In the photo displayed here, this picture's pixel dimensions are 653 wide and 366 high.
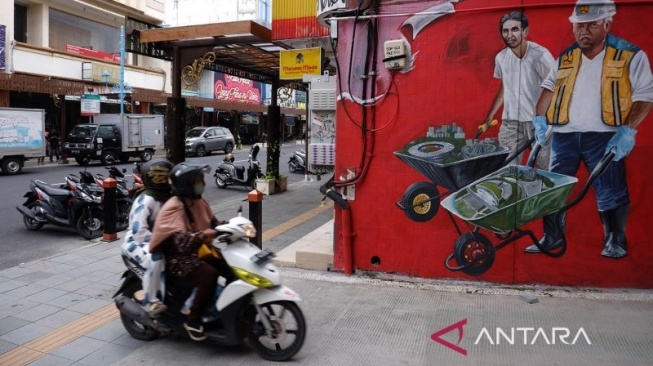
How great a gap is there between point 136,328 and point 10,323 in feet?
4.56

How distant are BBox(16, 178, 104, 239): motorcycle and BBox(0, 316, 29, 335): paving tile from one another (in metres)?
4.04

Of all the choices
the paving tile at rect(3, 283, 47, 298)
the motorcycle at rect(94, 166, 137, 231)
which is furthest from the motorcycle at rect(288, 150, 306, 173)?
the paving tile at rect(3, 283, 47, 298)

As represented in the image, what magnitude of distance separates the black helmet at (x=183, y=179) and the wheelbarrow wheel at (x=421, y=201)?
2726 mm

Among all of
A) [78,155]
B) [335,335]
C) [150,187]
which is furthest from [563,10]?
[78,155]

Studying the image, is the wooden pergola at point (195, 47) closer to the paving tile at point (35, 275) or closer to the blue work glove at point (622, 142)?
the paving tile at point (35, 275)

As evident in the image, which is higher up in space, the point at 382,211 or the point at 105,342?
the point at 382,211

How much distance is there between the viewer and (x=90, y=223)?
9.19m

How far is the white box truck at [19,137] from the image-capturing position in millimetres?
18142

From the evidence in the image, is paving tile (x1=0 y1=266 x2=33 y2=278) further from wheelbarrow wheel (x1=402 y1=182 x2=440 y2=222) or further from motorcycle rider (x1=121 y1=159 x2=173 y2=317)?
wheelbarrow wheel (x1=402 y1=182 x2=440 y2=222)

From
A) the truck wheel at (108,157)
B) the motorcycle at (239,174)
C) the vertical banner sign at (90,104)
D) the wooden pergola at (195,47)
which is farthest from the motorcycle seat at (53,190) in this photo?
the vertical banner sign at (90,104)

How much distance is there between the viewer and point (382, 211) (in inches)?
243

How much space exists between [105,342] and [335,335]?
6.63 feet

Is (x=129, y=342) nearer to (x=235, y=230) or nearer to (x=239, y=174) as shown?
(x=235, y=230)

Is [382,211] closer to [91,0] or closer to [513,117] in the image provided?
[513,117]
